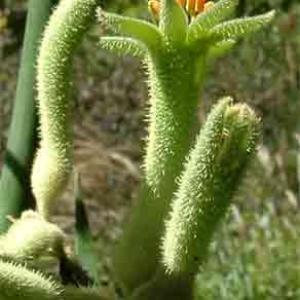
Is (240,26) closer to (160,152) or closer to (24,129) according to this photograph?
(160,152)

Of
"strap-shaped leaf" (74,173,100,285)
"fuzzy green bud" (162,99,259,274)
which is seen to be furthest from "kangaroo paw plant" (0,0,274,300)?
"strap-shaped leaf" (74,173,100,285)

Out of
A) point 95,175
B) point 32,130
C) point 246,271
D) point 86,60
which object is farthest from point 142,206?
point 86,60

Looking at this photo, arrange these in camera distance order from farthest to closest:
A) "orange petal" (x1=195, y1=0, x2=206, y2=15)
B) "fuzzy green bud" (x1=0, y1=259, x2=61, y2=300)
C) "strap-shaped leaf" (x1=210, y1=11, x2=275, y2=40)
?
"orange petal" (x1=195, y1=0, x2=206, y2=15) < "strap-shaped leaf" (x1=210, y1=11, x2=275, y2=40) < "fuzzy green bud" (x1=0, y1=259, x2=61, y2=300)

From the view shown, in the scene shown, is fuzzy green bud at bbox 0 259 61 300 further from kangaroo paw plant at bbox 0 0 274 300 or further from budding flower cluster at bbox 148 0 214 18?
budding flower cluster at bbox 148 0 214 18

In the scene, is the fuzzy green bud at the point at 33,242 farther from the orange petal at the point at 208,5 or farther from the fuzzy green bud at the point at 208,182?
the orange petal at the point at 208,5

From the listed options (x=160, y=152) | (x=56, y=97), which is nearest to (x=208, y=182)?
(x=160, y=152)

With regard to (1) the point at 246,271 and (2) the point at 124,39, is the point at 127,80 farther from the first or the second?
(2) the point at 124,39

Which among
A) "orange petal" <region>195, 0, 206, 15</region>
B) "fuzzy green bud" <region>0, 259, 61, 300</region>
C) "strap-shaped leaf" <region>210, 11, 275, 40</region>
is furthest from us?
"orange petal" <region>195, 0, 206, 15</region>
